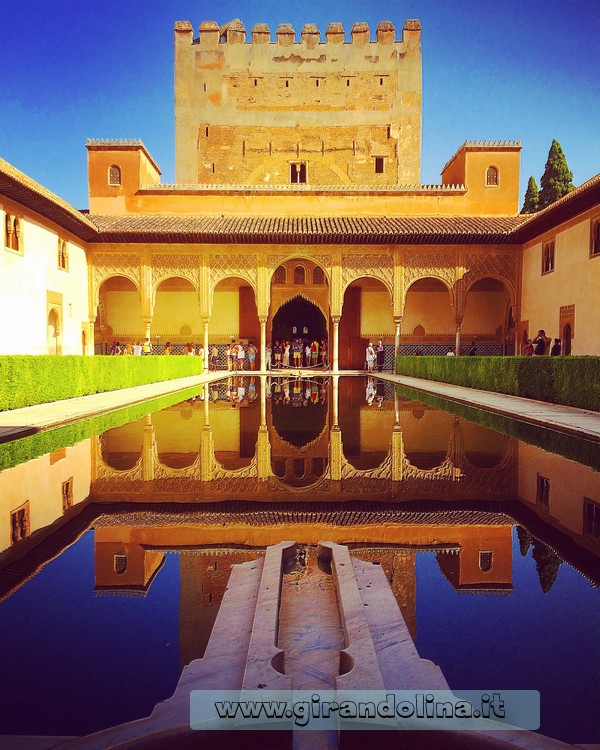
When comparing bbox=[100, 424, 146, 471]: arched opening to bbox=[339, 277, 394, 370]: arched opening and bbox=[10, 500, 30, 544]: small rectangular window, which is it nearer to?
bbox=[10, 500, 30, 544]: small rectangular window

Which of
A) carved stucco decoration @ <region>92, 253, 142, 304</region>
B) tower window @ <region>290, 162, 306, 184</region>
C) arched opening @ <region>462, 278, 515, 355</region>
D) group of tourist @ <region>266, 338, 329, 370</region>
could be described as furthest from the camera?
tower window @ <region>290, 162, 306, 184</region>

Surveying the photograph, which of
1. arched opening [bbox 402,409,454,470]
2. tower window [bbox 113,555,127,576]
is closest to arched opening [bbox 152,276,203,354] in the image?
arched opening [bbox 402,409,454,470]

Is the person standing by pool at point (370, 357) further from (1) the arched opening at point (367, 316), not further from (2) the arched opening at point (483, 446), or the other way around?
(2) the arched opening at point (483, 446)

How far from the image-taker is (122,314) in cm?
2494

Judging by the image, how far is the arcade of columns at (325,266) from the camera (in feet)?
72.1

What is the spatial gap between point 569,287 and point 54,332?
15.9 metres

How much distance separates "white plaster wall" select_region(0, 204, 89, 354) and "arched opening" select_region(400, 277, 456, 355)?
513 inches

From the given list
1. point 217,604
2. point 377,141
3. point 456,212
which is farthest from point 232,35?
point 217,604

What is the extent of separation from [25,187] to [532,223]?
14.9m

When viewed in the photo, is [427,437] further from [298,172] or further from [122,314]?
[298,172]

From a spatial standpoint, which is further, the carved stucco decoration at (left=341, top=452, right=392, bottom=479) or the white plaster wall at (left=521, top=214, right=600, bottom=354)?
the white plaster wall at (left=521, top=214, right=600, bottom=354)

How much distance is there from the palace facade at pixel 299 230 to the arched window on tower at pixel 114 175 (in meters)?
0.08

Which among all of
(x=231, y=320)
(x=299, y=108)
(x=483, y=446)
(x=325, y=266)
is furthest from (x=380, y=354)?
(x=483, y=446)

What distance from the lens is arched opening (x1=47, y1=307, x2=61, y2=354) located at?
61.0 feet
